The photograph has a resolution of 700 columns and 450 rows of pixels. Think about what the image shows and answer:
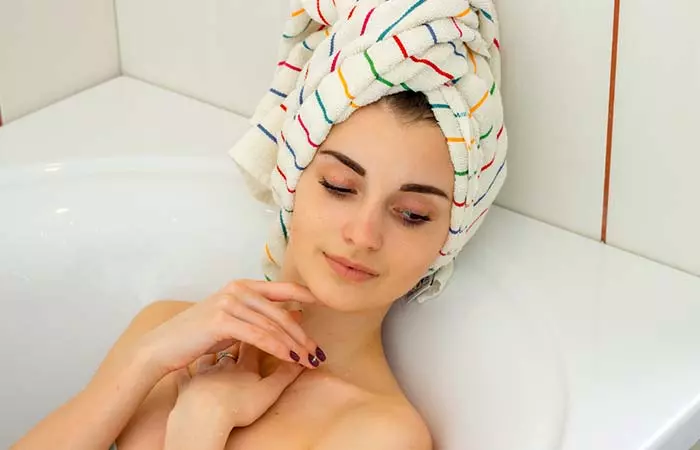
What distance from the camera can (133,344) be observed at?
1.21 m

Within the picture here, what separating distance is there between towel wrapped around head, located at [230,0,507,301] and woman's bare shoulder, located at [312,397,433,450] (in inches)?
6.3

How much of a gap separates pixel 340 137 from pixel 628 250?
0.39 metres

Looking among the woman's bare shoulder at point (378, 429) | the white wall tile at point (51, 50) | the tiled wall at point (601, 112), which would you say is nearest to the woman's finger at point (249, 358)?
the woman's bare shoulder at point (378, 429)

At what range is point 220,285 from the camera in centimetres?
143

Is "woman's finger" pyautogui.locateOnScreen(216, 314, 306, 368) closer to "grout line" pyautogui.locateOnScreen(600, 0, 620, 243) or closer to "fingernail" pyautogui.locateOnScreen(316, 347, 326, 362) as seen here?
"fingernail" pyautogui.locateOnScreen(316, 347, 326, 362)

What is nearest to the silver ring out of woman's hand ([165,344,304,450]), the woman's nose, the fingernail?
woman's hand ([165,344,304,450])

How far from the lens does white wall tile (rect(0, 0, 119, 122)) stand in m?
1.54

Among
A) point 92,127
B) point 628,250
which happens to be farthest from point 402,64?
point 92,127

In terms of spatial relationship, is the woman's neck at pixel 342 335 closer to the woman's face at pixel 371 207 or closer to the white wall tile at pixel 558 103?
the woman's face at pixel 371 207

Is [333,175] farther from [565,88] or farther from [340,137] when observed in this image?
[565,88]

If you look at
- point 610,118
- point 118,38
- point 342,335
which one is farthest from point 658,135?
point 118,38

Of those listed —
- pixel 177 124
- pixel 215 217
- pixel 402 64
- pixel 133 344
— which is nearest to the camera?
pixel 402 64

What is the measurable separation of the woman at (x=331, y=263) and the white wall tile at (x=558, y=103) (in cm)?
7

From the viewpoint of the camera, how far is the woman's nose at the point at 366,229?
1.06 meters
